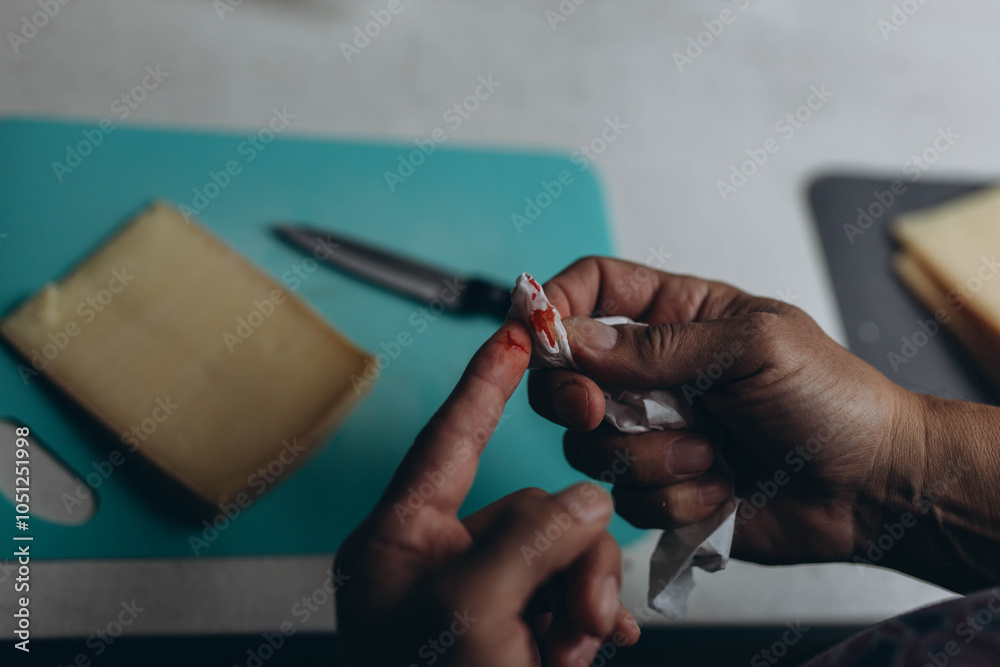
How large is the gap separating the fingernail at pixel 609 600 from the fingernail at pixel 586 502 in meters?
0.07

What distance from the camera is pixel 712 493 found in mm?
1046

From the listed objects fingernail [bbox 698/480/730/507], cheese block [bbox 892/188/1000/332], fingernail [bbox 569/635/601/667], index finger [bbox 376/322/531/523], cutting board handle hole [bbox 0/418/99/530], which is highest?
cheese block [bbox 892/188/1000/332]

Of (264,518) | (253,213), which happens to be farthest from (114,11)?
(264,518)

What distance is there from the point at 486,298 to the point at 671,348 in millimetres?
497

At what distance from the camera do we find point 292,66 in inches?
63.4

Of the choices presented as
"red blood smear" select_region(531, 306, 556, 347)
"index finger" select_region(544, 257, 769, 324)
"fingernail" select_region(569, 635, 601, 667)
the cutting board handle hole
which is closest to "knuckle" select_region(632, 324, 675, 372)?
"red blood smear" select_region(531, 306, 556, 347)

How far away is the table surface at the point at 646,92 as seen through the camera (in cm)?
147

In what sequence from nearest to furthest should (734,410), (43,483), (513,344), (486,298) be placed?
(513,344)
(734,410)
(43,483)
(486,298)

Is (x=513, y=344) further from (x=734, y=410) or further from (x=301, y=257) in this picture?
(x=301, y=257)

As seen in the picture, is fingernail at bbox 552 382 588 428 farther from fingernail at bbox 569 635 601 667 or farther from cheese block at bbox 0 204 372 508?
cheese block at bbox 0 204 372 508

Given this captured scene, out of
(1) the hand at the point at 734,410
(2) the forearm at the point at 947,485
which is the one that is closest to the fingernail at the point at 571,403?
(1) the hand at the point at 734,410

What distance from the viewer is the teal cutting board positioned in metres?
1.12

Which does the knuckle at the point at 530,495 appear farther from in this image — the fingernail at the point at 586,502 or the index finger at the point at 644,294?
the index finger at the point at 644,294

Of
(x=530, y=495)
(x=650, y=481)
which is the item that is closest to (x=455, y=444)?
(x=530, y=495)
